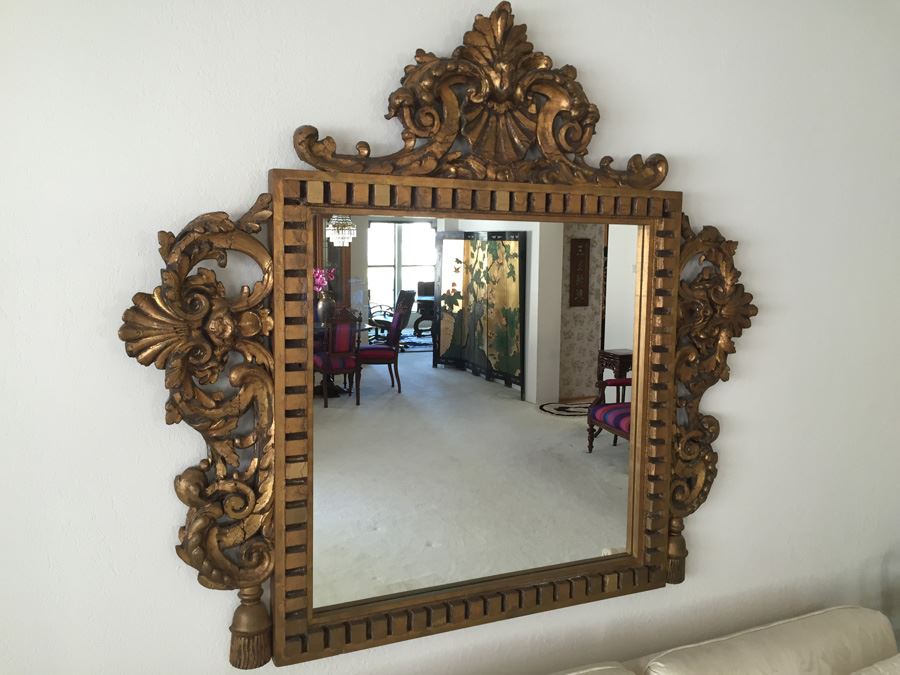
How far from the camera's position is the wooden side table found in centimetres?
169

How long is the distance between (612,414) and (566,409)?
0.35 feet

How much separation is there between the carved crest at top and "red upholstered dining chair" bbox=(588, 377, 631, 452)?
0.43 m

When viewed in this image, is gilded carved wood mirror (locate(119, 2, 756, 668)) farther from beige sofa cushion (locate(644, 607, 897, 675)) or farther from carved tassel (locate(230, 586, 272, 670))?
beige sofa cushion (locate(644, 607, 897, 675))

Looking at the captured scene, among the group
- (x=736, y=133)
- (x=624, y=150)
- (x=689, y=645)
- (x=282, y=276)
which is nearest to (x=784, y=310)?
(x=736, y=133)

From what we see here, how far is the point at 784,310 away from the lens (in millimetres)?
1896

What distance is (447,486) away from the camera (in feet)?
5.19

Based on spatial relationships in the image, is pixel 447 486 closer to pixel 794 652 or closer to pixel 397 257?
pixel 397 257

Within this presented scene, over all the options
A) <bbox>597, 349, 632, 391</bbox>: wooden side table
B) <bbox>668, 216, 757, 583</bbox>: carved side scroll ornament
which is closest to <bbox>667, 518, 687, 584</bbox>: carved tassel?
<bbox>668, 216, 757, 583</bbox>: carved side scroll ornament

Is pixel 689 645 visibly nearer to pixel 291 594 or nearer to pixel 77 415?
pixel 291 594

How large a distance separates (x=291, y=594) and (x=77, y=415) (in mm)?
488

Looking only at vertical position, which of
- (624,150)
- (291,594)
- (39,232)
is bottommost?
(291,594)

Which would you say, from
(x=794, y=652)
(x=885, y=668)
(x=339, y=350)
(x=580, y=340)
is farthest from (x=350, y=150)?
(x=885, y=668)

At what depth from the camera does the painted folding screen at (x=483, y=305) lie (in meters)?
1.55

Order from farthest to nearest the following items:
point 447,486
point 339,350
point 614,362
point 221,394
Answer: point 614,362 → point 447,486 → point 339,350 → point 221,394
